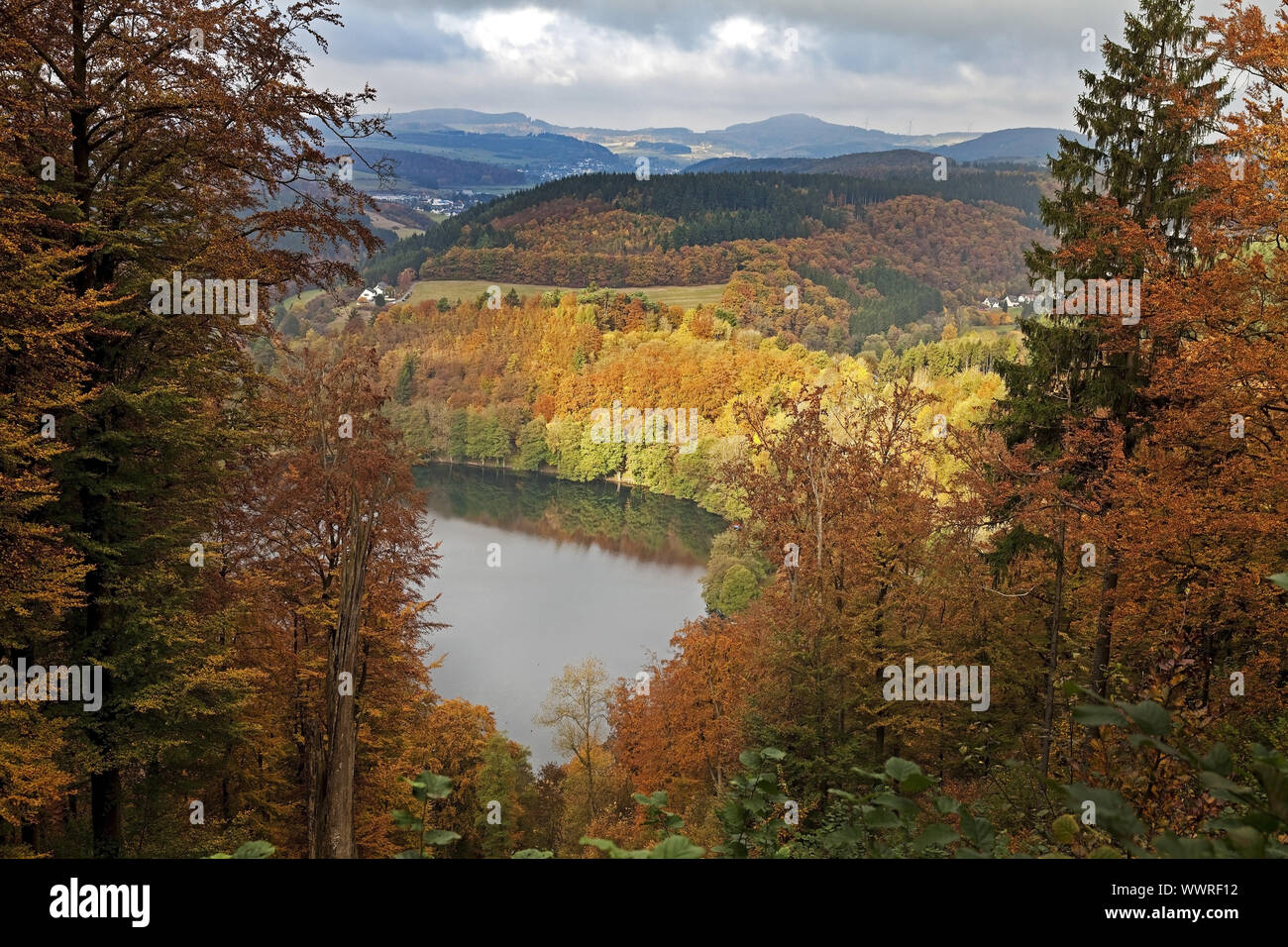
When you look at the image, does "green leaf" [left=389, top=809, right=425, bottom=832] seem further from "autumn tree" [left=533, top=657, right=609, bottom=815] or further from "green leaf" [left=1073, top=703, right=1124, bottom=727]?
"autumn tree" [left=533, top=657, right=609, bottom=815]

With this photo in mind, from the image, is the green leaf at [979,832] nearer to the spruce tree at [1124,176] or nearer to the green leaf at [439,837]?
the green leaf at [439,837]

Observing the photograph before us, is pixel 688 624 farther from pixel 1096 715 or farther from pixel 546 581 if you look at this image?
pixel 546 581

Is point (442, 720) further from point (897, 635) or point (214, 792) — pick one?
point (897, 635)

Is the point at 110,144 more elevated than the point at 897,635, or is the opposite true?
the point at 110,144
